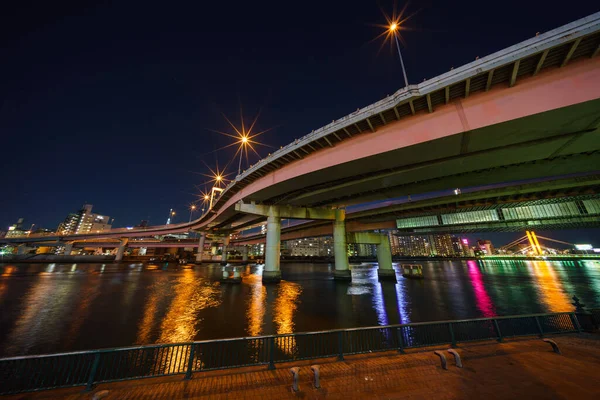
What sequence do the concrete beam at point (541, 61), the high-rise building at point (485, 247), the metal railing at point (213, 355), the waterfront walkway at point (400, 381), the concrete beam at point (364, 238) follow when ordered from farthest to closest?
1. the high-rise building at point (485, 247)
2. the concrete beam at point (364, 238)
3. the concrete beam at point (541, 61)
4. the metal railing at point (213, 355)
5. the waterfront walkway at point (400, 381)

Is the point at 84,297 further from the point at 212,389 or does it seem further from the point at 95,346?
the point at 212,389

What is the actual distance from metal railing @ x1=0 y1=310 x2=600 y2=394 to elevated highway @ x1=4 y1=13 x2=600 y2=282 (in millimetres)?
9424

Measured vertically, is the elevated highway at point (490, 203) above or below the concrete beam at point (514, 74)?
above

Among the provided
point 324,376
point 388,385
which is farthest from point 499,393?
point 324,376

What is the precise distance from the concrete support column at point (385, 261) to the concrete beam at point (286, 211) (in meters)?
10.0

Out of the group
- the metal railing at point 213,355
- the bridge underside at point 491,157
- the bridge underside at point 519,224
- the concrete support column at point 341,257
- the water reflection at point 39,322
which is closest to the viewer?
the metal railing at point 213,355

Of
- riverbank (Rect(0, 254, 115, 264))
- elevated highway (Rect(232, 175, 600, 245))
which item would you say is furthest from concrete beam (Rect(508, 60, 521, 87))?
riverbank (Rect(0, 254, 115, 264))

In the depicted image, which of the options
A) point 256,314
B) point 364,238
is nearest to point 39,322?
point 256,314

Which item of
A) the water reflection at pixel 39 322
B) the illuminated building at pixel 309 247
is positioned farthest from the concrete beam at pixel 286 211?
the illuminated building at pixel 309 247

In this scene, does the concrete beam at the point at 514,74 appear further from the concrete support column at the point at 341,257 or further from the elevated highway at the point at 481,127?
the concrete support column at the point at 341,257

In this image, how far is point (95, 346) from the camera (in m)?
8.99

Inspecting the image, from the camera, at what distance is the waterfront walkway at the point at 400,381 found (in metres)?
4.74

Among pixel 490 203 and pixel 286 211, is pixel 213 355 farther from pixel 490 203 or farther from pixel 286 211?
pixel 490 203

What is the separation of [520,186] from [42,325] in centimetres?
4245
